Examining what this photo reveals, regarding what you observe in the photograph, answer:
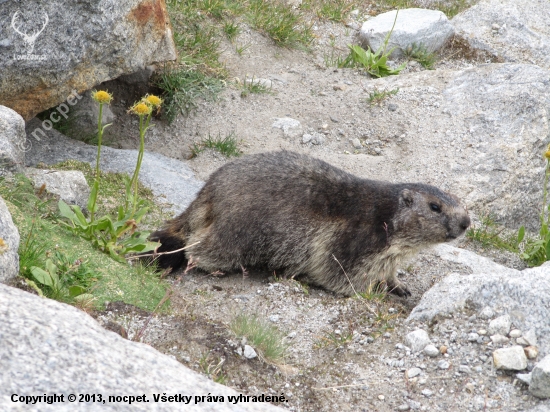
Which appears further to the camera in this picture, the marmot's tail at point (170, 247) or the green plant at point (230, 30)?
the green plant at point (230, 30)

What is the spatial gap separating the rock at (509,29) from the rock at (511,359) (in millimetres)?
7813

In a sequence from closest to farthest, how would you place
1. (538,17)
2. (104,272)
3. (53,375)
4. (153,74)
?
(53,375) < (104,272) < (153,74) < (538,17)

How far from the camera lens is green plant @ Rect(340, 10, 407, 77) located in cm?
1005

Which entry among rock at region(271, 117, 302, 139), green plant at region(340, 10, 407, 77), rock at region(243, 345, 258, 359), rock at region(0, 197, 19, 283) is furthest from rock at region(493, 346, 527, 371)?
green plant at region(340, 10, 407, 77)

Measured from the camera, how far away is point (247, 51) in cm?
987

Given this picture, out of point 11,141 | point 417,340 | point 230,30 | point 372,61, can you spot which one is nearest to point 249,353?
point 417,340

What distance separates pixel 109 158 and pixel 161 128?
121 cm

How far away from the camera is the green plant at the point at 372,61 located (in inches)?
396

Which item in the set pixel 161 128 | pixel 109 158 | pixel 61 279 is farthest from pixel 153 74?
pixel 61 279

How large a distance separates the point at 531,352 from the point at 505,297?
0.52m

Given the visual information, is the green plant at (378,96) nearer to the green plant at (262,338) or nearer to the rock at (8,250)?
the green plant at (262,338)

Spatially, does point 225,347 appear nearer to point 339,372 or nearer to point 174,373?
point 339,372

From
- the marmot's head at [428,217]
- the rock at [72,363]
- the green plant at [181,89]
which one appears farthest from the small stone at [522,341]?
the green plant at [181,89]

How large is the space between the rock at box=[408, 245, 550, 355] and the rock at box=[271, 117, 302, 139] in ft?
13.4
